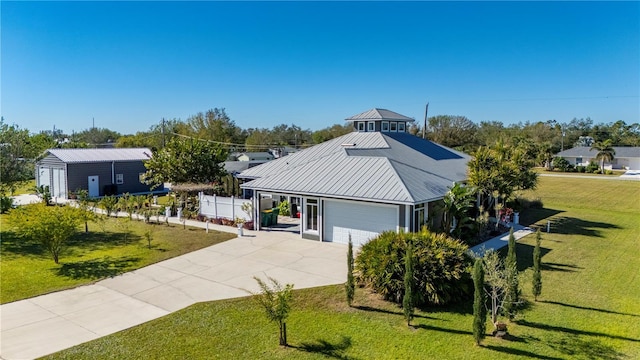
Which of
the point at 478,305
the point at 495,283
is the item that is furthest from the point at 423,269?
the point at 478,305

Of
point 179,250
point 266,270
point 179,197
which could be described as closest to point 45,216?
point 179,250

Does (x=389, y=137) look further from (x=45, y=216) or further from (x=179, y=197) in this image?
(x=45, y=216)

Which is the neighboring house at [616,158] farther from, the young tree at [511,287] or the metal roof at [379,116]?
the young tree at [511,287]

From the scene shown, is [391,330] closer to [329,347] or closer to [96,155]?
[329,347]

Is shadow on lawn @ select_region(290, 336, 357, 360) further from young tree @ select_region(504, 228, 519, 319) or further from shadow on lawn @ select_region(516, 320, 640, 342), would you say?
shadow on lawn @ select_region(516, 320, 640, 342)

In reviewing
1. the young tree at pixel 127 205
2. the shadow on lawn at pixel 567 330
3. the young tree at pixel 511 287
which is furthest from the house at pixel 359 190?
the young tree at pixel 127 205

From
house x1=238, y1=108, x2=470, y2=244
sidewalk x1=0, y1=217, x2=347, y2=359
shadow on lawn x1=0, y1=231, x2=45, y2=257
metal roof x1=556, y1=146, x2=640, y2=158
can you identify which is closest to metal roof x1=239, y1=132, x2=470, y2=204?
house x1=238, y1=108, x2=470, y2=244
